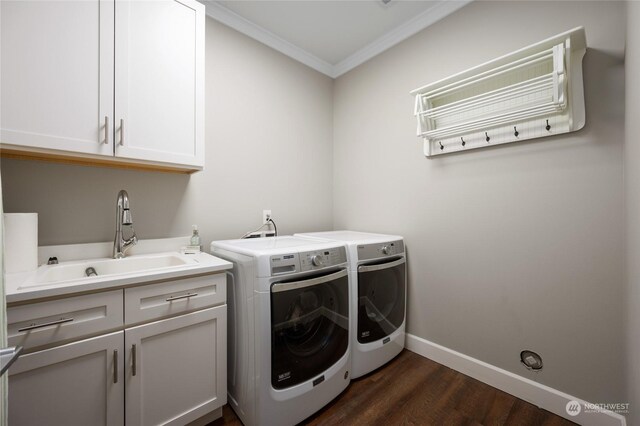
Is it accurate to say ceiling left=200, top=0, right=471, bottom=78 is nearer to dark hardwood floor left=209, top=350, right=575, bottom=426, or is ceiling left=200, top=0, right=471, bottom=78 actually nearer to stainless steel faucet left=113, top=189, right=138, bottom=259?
stainless steel faucet left=113, top=189, right=138, bottom=259

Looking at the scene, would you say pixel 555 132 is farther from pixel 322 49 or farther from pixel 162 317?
pixel 162 317

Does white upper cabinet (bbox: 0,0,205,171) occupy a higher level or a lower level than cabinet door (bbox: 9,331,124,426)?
higher

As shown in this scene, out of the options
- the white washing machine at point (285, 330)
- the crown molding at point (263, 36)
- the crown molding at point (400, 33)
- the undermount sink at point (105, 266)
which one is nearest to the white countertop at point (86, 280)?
the undermount sink at point (105, 266)

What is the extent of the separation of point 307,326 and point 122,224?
1169mm

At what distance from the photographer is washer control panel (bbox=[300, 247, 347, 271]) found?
4.61 ft

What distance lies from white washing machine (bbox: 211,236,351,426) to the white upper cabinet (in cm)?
75

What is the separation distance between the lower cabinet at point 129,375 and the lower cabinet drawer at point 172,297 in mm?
14

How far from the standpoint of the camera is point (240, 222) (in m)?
2.12

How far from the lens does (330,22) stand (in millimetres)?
2090

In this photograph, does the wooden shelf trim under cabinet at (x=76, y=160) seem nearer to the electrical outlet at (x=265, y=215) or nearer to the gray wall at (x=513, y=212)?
the electrical outlet at (x=265, y=215)

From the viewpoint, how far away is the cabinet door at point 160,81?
134 cm

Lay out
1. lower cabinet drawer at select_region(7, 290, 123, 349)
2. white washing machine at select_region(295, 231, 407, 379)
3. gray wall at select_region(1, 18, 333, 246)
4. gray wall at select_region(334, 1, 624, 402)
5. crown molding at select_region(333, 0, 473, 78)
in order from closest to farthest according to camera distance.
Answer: lower cabinet drawer at select_region(7, 290, 123, 349)
gray wall at select_region(334, 1, 624, 402)
gray wall at select_region(1, 18, 333, 246)
white washing machine at select_region(295, 231, 407, 379)
crown molding at select_region(333, 0, 473, 78)

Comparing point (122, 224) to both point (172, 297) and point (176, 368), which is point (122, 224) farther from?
point (176, 368)

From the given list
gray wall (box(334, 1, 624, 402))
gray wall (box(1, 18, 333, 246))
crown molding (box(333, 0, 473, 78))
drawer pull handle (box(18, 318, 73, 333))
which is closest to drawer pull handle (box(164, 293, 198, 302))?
drawer pull handle (box(18, 318, 73, 333))
